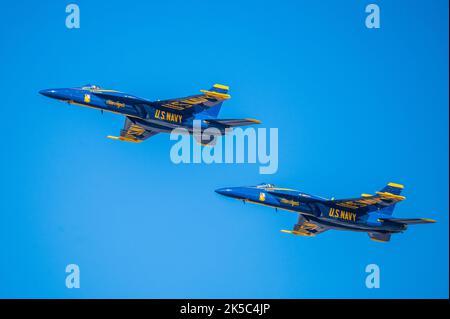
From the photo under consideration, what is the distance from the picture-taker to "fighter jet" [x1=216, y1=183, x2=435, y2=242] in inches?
3282

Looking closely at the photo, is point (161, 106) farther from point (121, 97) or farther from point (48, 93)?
point (48, 93)

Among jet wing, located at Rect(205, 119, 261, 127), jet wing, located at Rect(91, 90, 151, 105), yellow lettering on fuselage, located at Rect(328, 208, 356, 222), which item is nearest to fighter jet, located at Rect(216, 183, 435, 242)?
yellow lettering on fuselage, located at Rect(328, 208, 356, 222)

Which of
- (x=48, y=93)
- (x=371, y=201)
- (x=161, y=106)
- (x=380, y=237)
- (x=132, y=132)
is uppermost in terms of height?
(x=48, y=93)

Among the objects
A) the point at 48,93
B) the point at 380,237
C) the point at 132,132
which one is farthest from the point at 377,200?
the point at 48,93

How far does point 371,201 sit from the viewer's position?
8362 centimetres

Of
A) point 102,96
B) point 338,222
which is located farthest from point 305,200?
point 102,96

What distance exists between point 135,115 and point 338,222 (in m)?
17.4

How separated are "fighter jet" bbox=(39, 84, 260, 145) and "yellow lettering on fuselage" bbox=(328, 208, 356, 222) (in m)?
9.24

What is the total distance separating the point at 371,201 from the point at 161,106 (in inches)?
678

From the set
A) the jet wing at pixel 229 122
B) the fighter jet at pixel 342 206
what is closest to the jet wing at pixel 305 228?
the fighter jet at pixel 342 206

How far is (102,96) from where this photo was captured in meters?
82.7

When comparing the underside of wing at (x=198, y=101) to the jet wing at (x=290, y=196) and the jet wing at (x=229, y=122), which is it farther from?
the jet wing at (x=290, y=196)

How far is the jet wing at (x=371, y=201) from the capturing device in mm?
83125

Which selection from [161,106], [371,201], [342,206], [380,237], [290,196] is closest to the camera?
[161,106]
